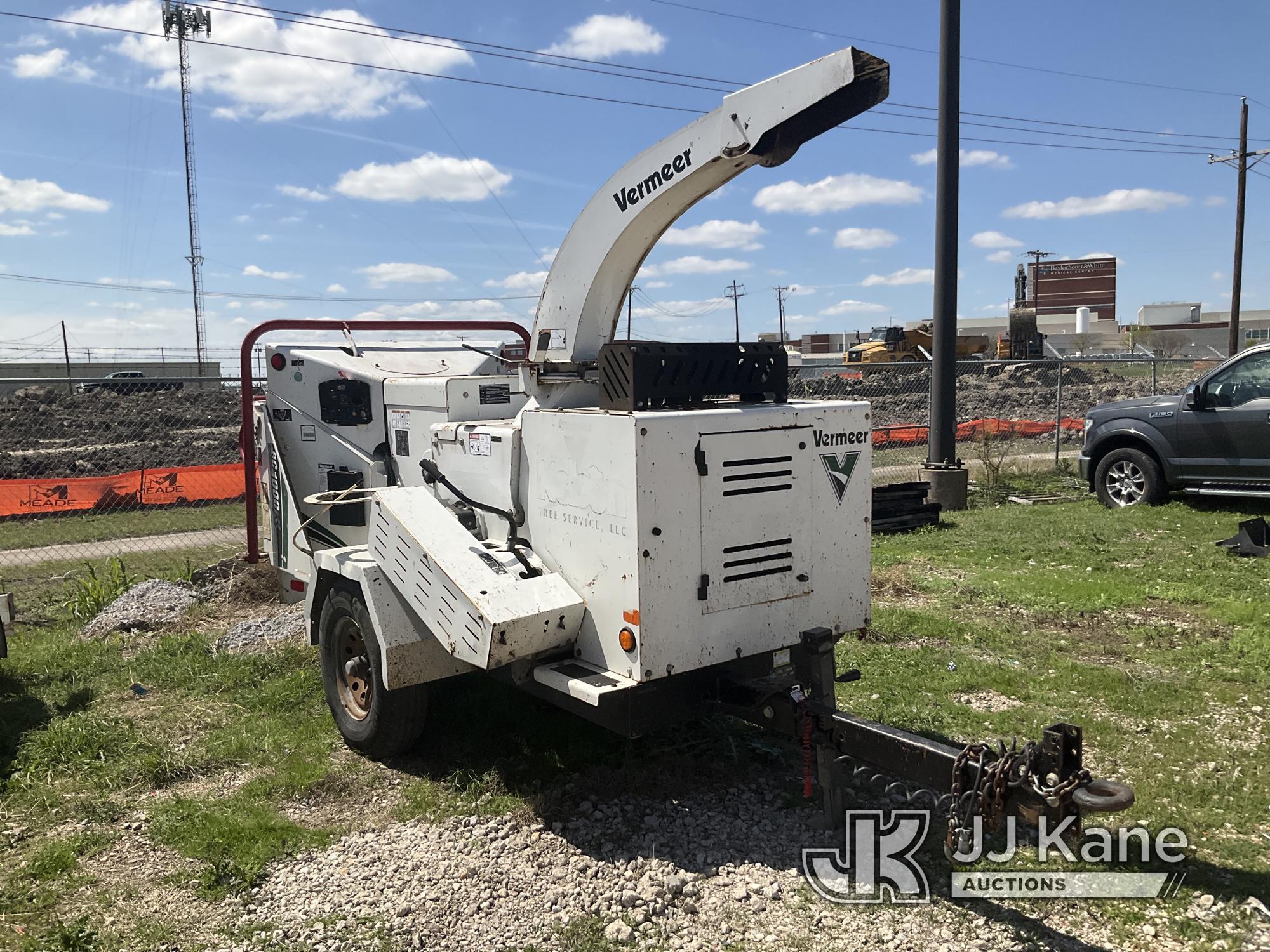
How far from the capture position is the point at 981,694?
218 inches

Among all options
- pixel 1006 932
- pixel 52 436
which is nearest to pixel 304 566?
pixel 1006 932

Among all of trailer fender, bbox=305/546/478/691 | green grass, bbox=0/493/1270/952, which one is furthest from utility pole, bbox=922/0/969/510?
trailer fender, bbox=305/546/478/691

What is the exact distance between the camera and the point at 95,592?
811 cm

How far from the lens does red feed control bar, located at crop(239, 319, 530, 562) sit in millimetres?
6602

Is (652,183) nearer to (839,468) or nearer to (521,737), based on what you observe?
(839,468)

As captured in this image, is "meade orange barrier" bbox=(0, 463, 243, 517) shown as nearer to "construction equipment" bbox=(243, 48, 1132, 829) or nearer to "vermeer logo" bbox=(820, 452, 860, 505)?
"construction equipment" bbox=(243, 48, 1132, 829)

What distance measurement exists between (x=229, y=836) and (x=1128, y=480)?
11.0m

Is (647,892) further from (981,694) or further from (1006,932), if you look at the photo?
(981,694)

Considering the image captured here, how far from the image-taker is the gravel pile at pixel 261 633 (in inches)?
268

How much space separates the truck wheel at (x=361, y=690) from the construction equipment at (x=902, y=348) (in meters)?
34.4

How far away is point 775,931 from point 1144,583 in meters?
5.84

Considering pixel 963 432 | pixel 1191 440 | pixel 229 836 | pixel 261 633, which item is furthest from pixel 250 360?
pixel 963 432

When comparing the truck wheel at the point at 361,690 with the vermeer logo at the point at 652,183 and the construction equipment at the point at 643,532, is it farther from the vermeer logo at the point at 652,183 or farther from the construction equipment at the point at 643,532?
the vermeer logo at the point at 652,183

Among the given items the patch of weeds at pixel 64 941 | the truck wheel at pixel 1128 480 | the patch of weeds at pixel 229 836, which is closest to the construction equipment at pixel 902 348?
the truck wheel at pixel 1128 480
